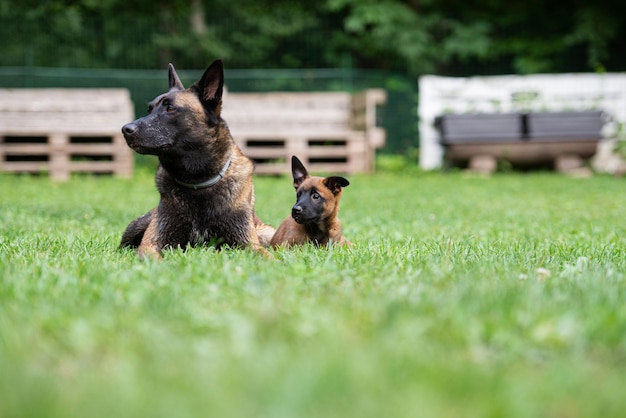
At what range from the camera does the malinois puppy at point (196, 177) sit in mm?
4641

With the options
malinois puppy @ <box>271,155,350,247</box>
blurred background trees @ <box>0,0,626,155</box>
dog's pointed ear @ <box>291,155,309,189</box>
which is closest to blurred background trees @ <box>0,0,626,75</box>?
blurred background trees @ <box>0,0,626,155</box>


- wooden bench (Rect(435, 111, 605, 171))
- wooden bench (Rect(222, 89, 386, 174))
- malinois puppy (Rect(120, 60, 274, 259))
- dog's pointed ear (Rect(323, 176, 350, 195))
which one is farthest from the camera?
wooden bench (Rect(435, 111, 605, 171))

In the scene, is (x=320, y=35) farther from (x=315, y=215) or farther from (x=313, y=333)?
(x=313, y=333)

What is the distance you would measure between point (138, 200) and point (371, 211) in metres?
3.41

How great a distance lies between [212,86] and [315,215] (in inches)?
47.0

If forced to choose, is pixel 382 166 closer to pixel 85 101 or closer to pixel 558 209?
pixel 85 101

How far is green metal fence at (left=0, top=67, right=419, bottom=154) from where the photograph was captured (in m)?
16.7

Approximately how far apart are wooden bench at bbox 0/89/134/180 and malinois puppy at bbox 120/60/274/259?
9.94 meters

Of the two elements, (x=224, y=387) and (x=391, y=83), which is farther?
(x=391, y=83)

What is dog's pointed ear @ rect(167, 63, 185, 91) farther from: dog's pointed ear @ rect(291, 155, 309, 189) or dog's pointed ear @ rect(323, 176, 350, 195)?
dog's pointed ear @ rect(323, 176, 350, 195)

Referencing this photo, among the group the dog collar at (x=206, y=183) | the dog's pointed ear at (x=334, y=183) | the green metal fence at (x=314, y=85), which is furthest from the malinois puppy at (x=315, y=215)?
the green metal fence at (x=314, y=85)

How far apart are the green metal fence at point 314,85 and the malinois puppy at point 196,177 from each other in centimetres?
1209

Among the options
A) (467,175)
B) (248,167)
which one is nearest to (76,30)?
(467,175)

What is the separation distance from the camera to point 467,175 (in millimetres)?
15672
